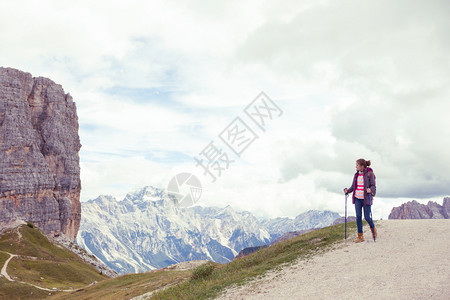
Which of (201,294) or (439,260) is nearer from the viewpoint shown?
(439,260)

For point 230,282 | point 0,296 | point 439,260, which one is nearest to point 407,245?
point 439,260

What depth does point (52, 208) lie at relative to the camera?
649 ft

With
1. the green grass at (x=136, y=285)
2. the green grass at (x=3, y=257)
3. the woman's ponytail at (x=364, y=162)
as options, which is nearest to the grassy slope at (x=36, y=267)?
the green grass at (x=3, y=257)

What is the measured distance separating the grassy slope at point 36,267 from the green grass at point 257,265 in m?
72.8

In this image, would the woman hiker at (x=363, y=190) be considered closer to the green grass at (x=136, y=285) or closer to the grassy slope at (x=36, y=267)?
the green grass at (x=136, y=285)

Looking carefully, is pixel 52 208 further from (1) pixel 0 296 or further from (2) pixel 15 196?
(1) pixel 0 296

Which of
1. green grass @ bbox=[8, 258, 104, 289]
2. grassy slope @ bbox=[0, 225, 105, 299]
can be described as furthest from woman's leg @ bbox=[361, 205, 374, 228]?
green grass @ bbox=[8, 258, 104, 289]

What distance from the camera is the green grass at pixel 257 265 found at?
64.2ft

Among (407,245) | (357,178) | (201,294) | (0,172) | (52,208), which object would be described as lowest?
(201,294)

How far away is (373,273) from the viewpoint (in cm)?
1541

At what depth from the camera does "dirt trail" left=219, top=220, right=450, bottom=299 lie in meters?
13.4

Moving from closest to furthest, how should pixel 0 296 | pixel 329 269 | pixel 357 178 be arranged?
pixel 329 269 → pixel 357 178 → pixel 0 296

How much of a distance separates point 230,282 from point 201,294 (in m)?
1.92

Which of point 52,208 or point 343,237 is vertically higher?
point 52,208
